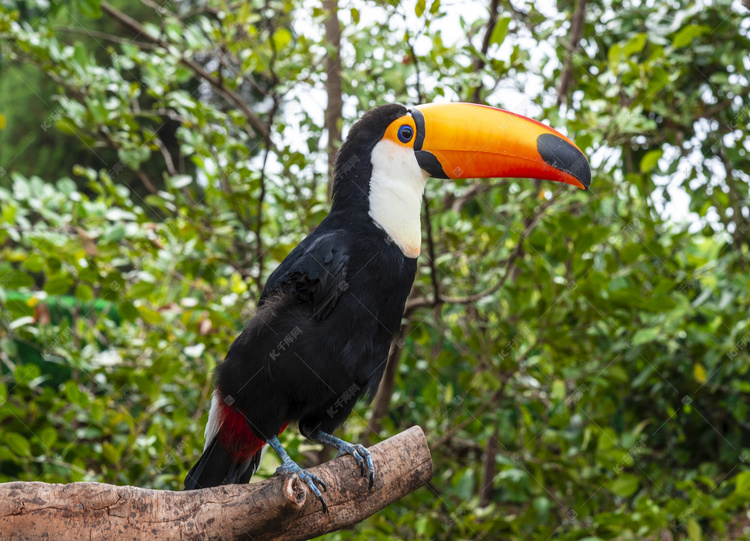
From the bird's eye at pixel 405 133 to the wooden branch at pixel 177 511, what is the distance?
118 centimetres

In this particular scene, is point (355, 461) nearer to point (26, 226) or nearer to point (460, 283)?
point (460, 283)

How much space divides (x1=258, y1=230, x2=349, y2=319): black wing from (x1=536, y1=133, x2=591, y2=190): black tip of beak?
2.64 ft

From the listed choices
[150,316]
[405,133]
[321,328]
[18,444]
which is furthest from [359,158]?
[18,444]

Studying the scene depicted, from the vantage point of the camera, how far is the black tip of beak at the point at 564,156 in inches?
90.0

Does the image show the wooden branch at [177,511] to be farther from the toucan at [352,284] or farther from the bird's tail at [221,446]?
the bird's tail at [221,446]

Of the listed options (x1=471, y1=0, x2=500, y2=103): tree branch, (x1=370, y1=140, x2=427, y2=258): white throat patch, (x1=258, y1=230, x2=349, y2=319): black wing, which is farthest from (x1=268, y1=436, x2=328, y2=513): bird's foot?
(x1=471, y1=0, x2=500, y2=103): tree branch

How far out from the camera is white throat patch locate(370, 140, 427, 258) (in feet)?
7.32

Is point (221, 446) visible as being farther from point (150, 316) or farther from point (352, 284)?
point (150, 316)

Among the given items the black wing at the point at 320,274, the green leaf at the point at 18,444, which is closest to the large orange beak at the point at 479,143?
the black wing at the point at 320,274

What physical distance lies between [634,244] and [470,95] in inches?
39.5

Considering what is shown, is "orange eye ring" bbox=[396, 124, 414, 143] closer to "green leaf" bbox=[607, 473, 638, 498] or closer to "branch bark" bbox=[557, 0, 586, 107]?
"branch bark" bbox=[557, 0, 586, 107]

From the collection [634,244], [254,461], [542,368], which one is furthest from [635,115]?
[254,461]

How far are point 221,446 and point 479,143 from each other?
144 centimetres

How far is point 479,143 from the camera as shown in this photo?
239cm
